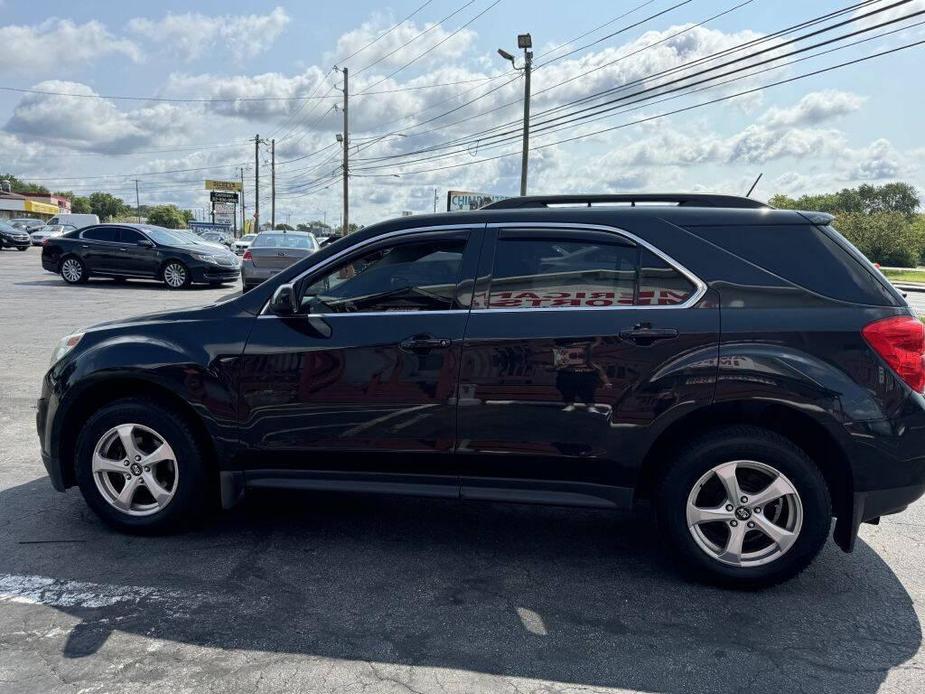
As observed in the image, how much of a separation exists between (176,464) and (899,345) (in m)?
3.64

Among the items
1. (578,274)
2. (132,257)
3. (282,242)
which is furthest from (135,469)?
(132,257)

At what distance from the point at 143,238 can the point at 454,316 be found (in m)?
17.6

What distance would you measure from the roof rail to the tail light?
0.91 m

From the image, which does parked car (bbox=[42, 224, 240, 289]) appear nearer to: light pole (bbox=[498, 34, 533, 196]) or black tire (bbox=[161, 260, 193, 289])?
black tire (bbox=[161, 260, 193, 289])

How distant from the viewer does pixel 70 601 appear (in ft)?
10.7

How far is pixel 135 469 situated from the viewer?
13.0 ft

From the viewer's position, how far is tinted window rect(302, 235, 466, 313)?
3.75 m

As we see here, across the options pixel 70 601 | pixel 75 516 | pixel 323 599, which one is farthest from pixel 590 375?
pixel 75 516

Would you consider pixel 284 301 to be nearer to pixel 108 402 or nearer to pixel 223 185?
pixel 108 402

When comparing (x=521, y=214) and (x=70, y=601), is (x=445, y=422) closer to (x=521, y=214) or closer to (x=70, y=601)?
(x=521, y=214)

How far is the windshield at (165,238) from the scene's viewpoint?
62.4 ft

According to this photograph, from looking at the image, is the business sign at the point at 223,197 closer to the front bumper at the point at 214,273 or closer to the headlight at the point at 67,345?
the front bumper at the point at 214,273

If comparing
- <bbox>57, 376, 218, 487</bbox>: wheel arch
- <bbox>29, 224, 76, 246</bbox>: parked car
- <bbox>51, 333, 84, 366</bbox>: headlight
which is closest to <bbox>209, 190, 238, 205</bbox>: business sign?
<bbox>29, 224, 76, 246</bbox>: parked car

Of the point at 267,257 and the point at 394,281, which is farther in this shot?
the point at 267,257
